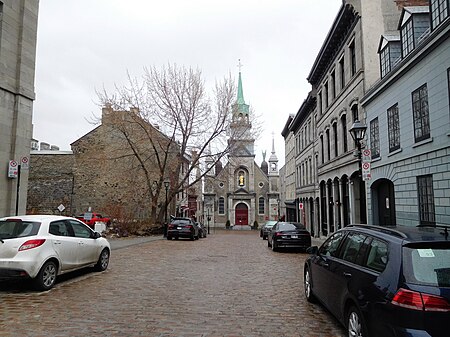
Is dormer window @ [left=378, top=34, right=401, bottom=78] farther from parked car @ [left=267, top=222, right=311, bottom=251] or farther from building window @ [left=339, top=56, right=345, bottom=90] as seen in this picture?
parked car @ [left=267, top=222, right=311, bottom=251]

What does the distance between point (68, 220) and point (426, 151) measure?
1110 centimetres

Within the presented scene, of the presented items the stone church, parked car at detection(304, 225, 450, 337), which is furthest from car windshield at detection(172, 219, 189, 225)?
the stone church

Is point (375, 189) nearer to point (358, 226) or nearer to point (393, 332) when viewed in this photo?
point (358, 226)

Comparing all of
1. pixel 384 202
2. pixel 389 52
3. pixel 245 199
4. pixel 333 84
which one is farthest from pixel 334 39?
pixel 245 199

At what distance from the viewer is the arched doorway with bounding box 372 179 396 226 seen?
1572 centimetres

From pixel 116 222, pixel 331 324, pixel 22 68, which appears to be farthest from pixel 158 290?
pixel 116 222

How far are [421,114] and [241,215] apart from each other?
58.9m

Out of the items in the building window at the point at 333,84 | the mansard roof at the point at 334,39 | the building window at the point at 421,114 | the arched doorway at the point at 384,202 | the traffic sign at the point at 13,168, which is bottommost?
the arched doorway at the point at 384,202

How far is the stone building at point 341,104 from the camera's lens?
61.5ft

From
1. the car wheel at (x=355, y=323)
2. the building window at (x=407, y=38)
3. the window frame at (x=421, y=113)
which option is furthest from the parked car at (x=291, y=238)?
the car wheel at (x=355, y=323)

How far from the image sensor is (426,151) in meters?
11.9

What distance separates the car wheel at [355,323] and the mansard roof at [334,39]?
18.4 metres

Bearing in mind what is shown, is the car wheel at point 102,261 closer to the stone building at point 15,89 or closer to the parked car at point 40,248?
the parked car at point 40,248

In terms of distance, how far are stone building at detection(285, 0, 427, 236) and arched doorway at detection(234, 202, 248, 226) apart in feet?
120
